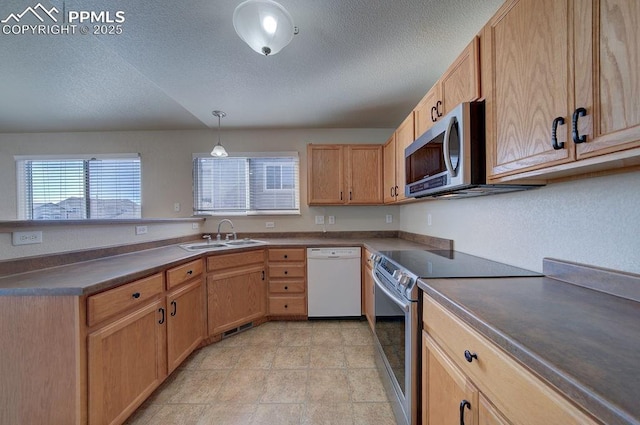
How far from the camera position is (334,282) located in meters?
2.64

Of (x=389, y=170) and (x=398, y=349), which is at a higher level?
(x=389, y=170)

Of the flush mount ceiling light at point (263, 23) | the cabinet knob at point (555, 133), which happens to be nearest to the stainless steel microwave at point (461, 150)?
the cabinet knob at point (555, 133)

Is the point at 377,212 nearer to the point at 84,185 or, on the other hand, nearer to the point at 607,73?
the point at 607,73

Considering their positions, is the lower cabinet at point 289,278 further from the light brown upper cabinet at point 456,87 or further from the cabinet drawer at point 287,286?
the light brown upper cabinet at point 456,87

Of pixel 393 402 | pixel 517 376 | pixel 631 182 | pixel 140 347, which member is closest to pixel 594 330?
pixel 517 376

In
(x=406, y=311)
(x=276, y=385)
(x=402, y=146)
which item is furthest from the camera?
(x=402, y=146)

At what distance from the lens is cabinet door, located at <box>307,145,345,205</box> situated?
2936 mm

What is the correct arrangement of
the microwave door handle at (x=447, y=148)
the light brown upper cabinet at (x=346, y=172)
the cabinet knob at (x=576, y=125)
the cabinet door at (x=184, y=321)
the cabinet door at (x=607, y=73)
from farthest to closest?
1. the light brown upper cabinet at (x=346, y=172)
2. the cabinet door at (x=184, y=321)
3. the microwave door handle at (x=447, y=148)
4. the cabinet knob at (x=576, y=125)
5. the cabinet door at (x=607, y=73)

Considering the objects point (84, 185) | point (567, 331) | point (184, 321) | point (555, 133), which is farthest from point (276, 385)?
point (84, 185)

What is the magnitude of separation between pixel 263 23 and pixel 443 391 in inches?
72.5

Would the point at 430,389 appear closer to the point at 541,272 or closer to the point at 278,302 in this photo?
the point at 541,272

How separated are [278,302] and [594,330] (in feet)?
8.03

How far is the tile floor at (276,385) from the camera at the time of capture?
1.45 meters

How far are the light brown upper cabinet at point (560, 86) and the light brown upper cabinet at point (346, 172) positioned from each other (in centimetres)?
179
